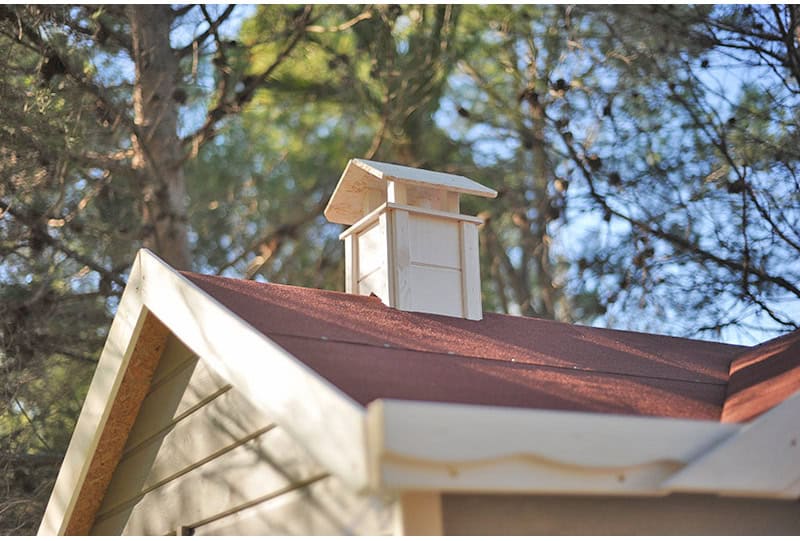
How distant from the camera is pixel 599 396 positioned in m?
3.29

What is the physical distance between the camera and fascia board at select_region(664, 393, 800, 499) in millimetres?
2486

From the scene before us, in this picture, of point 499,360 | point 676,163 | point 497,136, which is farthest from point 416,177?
point 497,136

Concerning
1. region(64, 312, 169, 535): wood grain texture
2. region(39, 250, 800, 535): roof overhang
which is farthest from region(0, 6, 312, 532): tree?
region(39, 250, 800, 535): roof overhang

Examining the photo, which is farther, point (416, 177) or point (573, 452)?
point (416, 177)

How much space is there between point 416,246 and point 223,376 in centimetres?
137

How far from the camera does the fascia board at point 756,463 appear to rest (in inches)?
97.9

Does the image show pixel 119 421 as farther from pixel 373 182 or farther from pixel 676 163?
pixel 676 163

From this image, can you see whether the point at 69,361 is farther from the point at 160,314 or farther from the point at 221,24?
the point at 160,314

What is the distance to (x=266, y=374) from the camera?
8.96 ft

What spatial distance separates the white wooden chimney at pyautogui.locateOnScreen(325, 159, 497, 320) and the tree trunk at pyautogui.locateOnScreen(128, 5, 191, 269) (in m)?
3.10

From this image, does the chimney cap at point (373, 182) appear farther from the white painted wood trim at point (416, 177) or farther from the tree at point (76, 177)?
the tree at point (76, 177)

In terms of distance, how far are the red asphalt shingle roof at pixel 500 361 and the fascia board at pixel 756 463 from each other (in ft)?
1.95

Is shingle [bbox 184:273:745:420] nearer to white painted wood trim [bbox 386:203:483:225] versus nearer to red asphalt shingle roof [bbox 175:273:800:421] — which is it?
red asphalt shingle roof [bbox 175:273:800:421]

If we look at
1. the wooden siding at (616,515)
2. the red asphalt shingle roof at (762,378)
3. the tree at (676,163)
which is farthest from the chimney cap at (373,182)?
the tree at (676,163)
